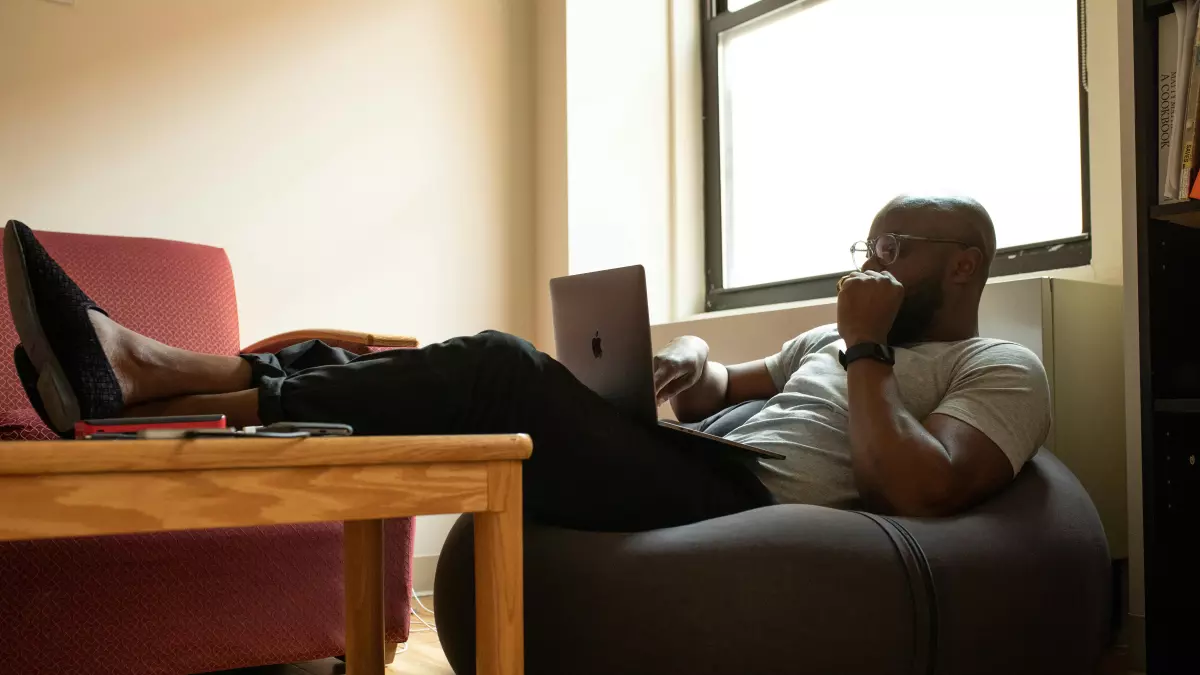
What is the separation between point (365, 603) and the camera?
166 cm

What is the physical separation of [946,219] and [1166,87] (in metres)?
0.39

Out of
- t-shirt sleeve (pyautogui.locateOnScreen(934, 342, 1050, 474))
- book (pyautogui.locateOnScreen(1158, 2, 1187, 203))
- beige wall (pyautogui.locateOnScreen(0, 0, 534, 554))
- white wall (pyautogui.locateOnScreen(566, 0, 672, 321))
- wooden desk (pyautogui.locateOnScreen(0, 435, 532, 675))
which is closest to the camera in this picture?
wooden desk (pyautogui.locateOnScreen(0, 435, 532, 675))

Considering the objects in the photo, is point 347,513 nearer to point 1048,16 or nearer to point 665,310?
point 1048,16

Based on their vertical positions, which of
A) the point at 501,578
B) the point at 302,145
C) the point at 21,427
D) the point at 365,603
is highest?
the point at 302,145

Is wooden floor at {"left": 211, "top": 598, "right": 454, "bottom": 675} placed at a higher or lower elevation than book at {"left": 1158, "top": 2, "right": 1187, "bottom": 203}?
lower

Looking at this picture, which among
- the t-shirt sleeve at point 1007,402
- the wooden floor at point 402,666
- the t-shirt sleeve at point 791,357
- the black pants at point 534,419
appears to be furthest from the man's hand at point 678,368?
the wooden floor at point 402,666

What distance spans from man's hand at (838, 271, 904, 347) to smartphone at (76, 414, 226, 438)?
3.30ft

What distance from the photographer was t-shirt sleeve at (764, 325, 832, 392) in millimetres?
2016

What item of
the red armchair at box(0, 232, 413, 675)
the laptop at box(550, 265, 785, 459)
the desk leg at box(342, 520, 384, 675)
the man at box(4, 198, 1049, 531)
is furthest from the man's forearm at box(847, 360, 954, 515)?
the red armchair at box(0, 232, 413, 675)

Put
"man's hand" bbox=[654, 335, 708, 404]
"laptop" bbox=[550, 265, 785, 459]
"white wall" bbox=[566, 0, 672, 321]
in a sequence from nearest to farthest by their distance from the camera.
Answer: "laptop" bbox=[550, 265, 785, 459] → "man's hand" bbox=[654, 335, 708, 404] → "white wall" bbox=[566, 0, 672, 321]

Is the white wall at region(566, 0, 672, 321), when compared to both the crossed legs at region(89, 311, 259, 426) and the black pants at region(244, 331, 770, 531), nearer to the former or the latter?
the black pants at region(244, 331, 770, 531)

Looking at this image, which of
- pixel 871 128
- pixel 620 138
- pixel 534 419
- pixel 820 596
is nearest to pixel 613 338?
pixel 534 419

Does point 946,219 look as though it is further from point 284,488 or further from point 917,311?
point 284,488

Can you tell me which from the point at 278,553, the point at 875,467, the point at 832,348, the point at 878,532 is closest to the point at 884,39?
the point at 832,348
